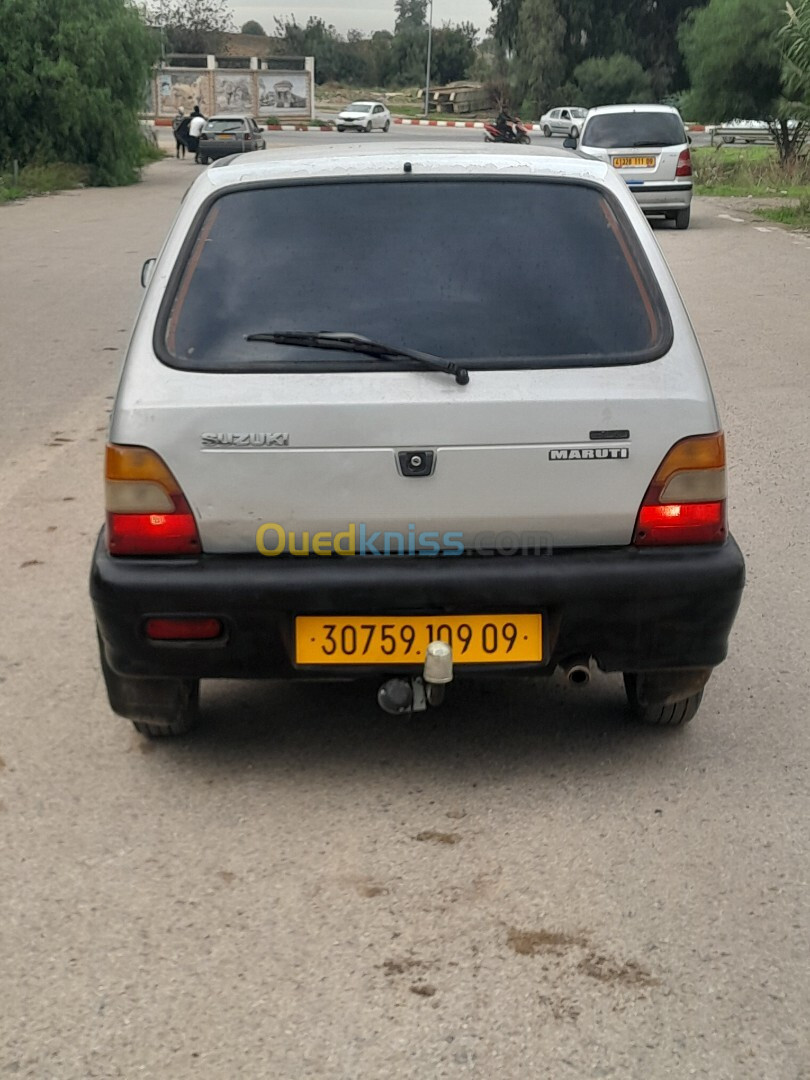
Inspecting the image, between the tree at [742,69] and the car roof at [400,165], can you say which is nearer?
the car roof at [400,165]

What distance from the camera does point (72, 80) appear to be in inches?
1316

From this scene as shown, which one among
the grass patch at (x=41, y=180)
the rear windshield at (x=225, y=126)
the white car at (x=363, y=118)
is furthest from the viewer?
the white car at (x=363, y=118)

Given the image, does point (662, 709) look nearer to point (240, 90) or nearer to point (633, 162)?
point (633, 162)

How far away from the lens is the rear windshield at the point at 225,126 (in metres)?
44.9

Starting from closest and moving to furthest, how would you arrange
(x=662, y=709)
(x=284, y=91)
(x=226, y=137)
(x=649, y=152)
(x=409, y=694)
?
(x=409, y=694) < (x=662, y=709) < (x=649, y=152) < (x=226, y=137) < (x=284, y=91)

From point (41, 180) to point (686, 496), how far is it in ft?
100

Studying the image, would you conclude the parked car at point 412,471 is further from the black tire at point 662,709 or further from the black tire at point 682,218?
the black tire at point 682,218

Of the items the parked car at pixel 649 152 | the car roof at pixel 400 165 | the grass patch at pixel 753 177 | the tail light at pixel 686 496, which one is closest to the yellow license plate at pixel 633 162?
the parked car at pixel 649 152

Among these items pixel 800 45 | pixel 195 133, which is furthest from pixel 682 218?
pixel 195 133

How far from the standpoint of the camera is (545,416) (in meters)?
3.79

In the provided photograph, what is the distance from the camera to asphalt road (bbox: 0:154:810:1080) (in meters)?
2.86

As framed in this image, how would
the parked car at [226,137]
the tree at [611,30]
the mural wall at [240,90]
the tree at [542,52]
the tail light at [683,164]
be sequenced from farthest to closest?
the tree at [611,30]
the tree at [542,52]
the mural wall at [240,90]
the parked car at [226,137]
the tail light at [683,164]

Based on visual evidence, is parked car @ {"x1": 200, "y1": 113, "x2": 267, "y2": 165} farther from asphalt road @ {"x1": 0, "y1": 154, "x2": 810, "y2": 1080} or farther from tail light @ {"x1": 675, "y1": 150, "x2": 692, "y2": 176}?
asphalt road @ {"x1": 0, "y1": 154, "x2": 810, "y2": 1080}

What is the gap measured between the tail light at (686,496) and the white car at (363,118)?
6340cm
